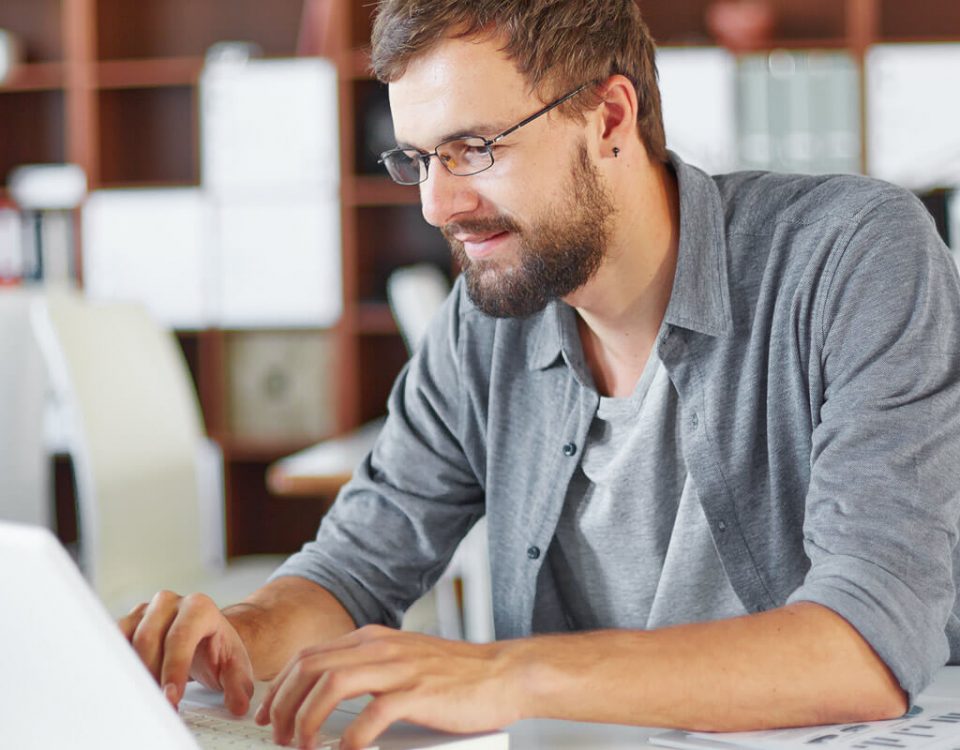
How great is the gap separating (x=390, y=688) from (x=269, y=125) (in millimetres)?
3544

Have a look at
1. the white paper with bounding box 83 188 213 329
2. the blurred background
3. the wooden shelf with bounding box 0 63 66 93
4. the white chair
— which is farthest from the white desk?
the wooden shelf with bounding box 0 63 66 93

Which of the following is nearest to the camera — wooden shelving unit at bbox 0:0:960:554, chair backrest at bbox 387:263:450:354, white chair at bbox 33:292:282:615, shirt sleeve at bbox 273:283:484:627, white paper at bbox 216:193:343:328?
shirt sleeve at bbox 273:283:484:627

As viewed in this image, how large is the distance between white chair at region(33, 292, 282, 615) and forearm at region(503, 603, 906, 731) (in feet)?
4.06

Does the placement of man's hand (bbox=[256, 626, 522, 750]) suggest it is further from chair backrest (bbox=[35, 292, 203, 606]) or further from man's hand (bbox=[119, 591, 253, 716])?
chair backrest (bbox=[35, 292, 203, 606])

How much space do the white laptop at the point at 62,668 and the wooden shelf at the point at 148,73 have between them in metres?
3.82

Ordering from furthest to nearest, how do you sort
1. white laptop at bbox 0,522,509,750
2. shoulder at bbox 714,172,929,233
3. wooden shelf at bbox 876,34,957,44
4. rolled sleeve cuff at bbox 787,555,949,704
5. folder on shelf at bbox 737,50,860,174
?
wooden shelf at bbox 876,34,957,44
folder on shelf at bbox 737,50,860,174
shoulder at bbox 714,172,929,233
rolled sleeve cuff at bbox 787,555,949,704
white laptop at bbox 0,522,509,750

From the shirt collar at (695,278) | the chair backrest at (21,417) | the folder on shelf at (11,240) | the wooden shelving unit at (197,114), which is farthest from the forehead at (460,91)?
the folder on shelf at (11,240)

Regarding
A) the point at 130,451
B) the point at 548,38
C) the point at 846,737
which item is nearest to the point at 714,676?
the point at 846,737

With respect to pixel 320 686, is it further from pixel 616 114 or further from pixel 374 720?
pixel 616 114

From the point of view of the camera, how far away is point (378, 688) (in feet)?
2.75

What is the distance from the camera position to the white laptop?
60 centimetres

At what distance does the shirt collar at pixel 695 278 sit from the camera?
1.24 meters

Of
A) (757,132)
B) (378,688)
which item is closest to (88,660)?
(378,688)

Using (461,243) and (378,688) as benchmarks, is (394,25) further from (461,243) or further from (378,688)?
(378,688)
